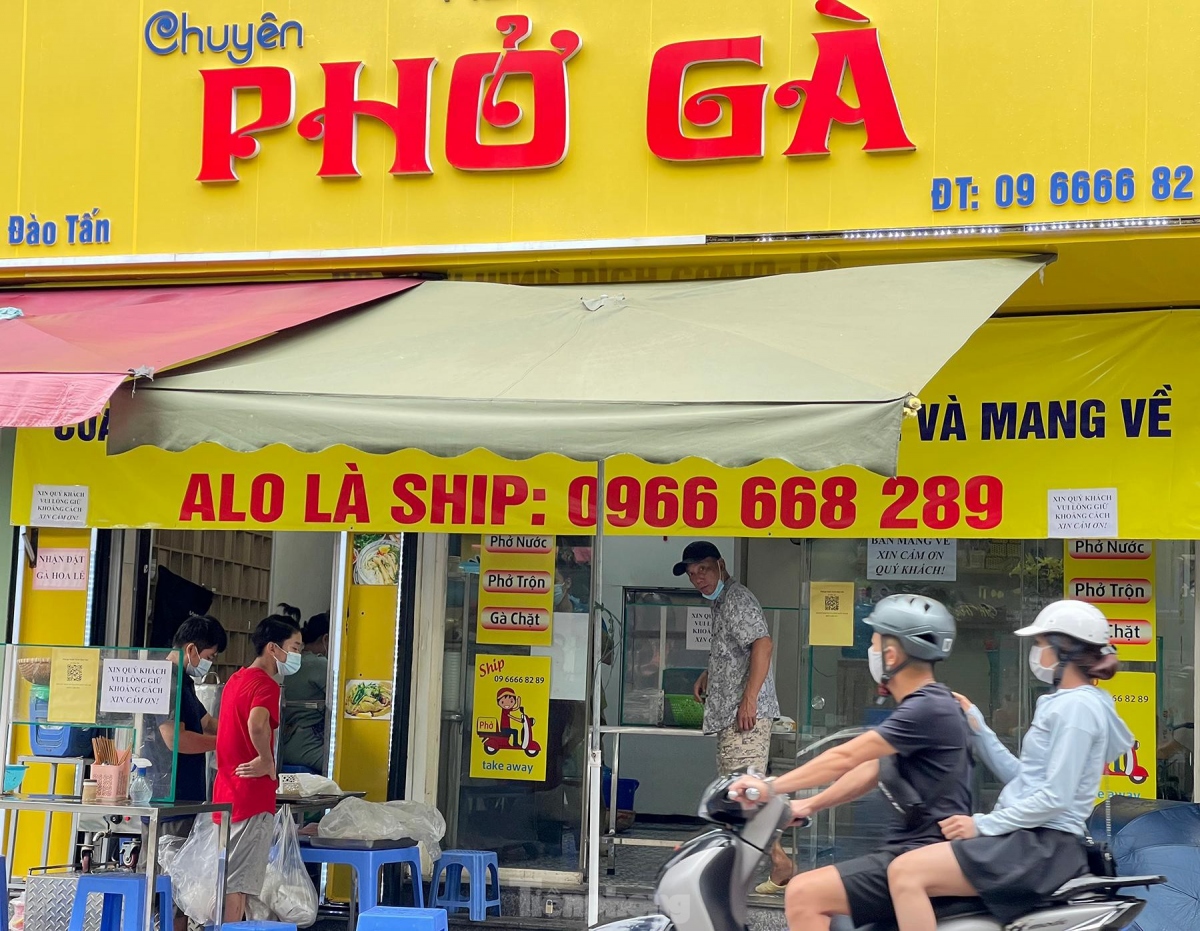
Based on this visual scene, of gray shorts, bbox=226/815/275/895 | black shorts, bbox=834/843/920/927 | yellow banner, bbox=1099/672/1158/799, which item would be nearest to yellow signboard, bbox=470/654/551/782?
gray shorts, bbox=226/815/275/895

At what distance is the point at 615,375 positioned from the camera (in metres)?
6.20

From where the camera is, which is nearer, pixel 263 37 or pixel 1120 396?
pixel 1120 396

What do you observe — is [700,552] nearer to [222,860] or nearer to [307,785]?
[307,785]

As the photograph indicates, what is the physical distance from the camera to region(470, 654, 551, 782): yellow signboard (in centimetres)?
932

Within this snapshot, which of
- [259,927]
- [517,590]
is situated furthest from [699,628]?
[259,927]

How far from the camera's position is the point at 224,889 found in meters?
7.55

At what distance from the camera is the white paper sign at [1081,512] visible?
7.57 metres

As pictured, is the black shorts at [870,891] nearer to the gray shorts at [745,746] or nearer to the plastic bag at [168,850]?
the gray shorts at [745,746]

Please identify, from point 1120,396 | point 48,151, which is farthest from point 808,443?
point 48,151

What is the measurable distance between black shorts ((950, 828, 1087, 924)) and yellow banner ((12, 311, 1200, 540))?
309 centimetres

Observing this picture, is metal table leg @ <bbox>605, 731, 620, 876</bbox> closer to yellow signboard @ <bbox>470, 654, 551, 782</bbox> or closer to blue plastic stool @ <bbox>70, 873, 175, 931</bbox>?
yellow signboard @ <bbox>470, 654, 551, 782</bbox>

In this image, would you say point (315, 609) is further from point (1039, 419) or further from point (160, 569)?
point (1039, 419)

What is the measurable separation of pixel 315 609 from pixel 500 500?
3.13 meters

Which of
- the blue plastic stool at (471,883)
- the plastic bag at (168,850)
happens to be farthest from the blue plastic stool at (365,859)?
the plastic bag at (168,850)
